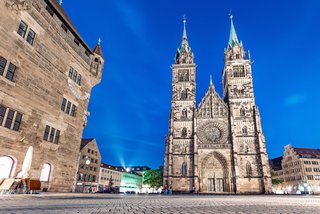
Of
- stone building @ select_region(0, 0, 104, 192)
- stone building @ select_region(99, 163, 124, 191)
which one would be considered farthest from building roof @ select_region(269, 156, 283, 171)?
stone building @ select_region(0, 0, 104, 192)

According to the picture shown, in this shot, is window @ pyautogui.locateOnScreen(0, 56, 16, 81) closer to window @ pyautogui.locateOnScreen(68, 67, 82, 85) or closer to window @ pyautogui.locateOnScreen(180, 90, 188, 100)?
window @ pyautogui.locateOnScreen(68, 67, 82, 85)

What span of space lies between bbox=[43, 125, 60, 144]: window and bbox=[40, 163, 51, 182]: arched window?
1.81 metres

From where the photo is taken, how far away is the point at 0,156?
11969 mm

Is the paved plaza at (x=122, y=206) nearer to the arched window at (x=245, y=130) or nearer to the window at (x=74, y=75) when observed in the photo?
the window at (x=74, y=75)

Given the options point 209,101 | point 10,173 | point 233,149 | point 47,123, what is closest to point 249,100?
point 209,101

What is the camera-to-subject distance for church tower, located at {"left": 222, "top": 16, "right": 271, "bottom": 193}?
136 feet

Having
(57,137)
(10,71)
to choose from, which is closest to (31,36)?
(10,71)

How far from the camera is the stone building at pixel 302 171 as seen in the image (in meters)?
63.2

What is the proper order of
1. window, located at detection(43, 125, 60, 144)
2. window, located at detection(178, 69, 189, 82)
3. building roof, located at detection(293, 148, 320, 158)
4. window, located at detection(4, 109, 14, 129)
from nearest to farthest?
window, located at detection(4, 109, 14, 129) < window, located at detection(43, 125, 60, 144) < window, located at detection(178, 69, 189, 82) < building roof, located at detection(293, 148, 320, 158)

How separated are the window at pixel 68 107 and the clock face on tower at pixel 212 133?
32.2 metres

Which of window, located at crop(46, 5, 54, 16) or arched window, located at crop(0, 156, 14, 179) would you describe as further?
window, located at crop(46, 5, 54, 16)

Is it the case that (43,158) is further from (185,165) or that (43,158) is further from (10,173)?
(185,165)

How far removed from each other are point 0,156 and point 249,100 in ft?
151

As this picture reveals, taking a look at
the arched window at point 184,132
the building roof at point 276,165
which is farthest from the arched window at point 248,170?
the building roof at point 276,165
